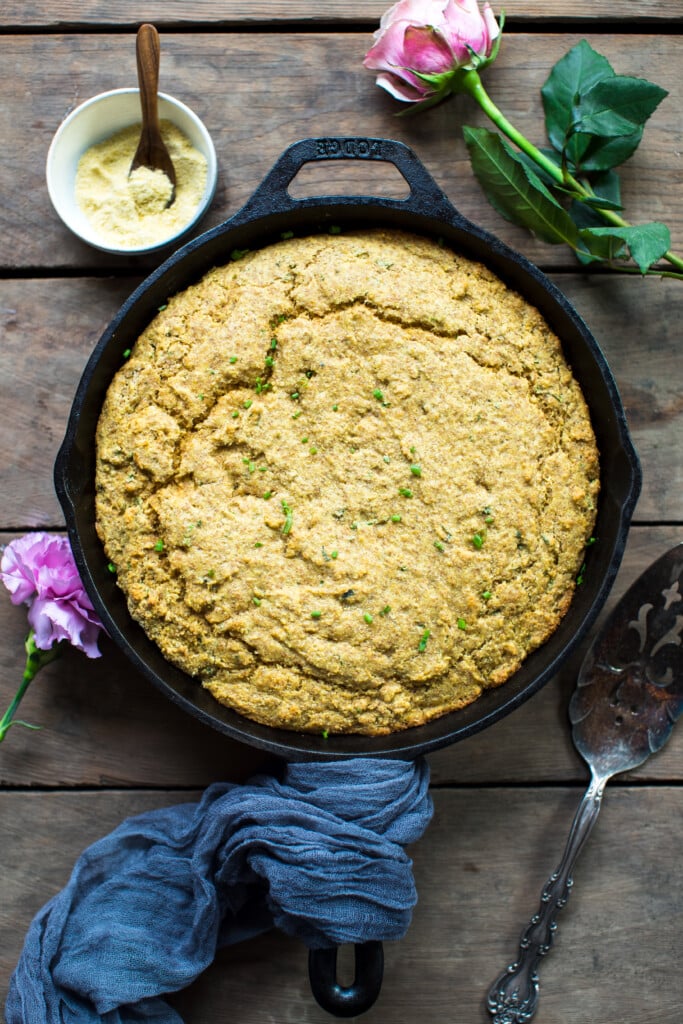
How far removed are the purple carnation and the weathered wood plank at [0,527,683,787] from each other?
0.12 meters

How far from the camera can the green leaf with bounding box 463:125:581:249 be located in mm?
1491

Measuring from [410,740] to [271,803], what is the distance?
259 millimetres

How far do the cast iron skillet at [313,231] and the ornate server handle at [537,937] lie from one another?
1.15 feet

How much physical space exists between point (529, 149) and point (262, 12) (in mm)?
607

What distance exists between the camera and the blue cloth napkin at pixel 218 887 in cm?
140

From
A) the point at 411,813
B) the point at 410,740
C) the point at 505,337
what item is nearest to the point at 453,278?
the point at 505,337

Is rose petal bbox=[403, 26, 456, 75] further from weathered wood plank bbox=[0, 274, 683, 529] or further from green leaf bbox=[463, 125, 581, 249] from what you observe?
weathered wood plank bbox=[0, 274, 683, 529]

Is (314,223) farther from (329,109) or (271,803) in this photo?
(271,803)

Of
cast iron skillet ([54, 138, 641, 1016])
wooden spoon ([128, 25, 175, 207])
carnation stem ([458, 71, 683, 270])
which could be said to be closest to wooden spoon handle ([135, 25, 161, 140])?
wooden spoon ([128, 25, 175, 207])

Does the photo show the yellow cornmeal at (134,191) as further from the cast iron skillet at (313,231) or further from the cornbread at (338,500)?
the cornbread at (338,500)

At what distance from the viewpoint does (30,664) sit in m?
1.57

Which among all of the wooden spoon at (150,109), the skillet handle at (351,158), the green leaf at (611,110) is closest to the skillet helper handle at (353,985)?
the skillet handle at (351,158)

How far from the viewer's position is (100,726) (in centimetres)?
167

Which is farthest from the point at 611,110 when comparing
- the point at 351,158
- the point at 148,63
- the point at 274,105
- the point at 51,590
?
the point at 51,590
